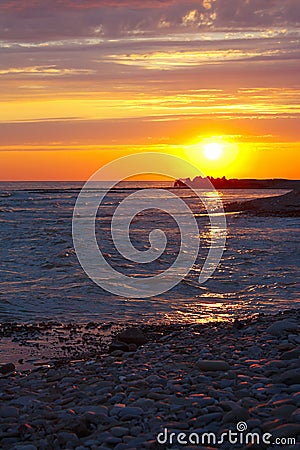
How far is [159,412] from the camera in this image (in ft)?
20.2

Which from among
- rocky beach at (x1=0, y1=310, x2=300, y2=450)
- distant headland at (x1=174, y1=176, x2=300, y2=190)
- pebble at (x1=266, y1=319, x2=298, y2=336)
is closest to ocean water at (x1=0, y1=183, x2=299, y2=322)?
pebble at (x1=266, y1=319, x2=298, y2=336)

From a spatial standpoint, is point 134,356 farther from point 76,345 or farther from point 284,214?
Result: point 284,214

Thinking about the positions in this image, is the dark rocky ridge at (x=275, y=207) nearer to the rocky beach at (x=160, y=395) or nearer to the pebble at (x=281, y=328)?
the pebble at (x=281, y=328)

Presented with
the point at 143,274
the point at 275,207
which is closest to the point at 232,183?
the point at 275,207

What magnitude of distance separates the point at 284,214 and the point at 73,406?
42.3 m

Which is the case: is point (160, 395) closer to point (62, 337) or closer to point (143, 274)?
point (62, 337)

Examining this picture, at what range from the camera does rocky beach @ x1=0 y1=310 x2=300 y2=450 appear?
5.63 meters

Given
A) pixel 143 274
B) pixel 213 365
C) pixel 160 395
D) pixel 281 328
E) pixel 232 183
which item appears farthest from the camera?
pixel 232 183

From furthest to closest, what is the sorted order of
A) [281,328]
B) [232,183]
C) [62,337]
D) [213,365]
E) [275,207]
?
[232,183]
[275,207]
[62,337]
[281,328]
[213,365]

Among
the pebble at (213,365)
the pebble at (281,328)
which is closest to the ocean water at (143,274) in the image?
the pebble at (281,328)

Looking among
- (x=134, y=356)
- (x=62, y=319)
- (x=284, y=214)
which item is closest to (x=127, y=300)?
(x=62, y=319)

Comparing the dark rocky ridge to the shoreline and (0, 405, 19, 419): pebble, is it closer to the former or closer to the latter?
the shoreline

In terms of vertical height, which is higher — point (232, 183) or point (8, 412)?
point (232, 183)

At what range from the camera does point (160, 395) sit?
6605mm
